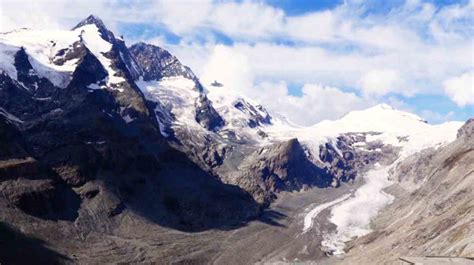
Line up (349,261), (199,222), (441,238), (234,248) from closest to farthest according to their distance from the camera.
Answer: (441,238) → (349,261) → (234,248) → (199,222)

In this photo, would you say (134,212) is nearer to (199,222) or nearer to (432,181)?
(199,222)

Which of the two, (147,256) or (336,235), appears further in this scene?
(336,235)

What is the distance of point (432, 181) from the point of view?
610 feet

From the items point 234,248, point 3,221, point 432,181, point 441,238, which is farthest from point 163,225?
point 441,238

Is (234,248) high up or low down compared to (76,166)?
down

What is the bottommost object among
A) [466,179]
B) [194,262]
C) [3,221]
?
[194,262]

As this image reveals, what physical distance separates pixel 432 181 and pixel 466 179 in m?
47.7

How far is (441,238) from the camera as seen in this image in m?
97.9

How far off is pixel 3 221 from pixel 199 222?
212 feet

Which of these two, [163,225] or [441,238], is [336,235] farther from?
[441,238]

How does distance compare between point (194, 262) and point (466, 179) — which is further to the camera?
point (194, 262)

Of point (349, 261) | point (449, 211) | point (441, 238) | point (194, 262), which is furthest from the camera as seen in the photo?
point (194, 262)

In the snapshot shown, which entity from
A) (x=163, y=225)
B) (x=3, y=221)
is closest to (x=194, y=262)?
(x=163, y=225)

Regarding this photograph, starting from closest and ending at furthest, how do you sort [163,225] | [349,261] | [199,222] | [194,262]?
[349,261] < [194,262] < [163,225] < [199,222]
